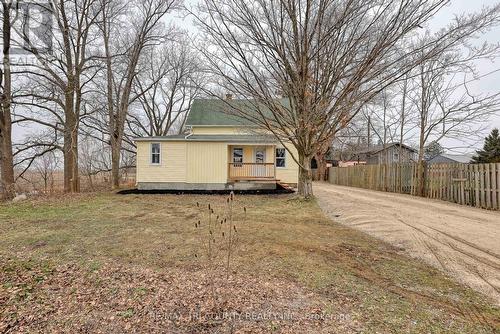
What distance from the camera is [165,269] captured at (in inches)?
167

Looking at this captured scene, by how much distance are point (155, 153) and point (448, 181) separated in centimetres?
1370

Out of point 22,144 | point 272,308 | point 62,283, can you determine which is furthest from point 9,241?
point 22,144

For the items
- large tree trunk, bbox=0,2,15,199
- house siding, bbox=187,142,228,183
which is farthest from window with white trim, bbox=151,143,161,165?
large tree trunk, bbox=0,2,15,199

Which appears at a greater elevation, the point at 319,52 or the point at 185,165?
the point at 319,52

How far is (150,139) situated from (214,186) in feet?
14.1

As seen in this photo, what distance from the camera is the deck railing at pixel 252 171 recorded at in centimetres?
1538

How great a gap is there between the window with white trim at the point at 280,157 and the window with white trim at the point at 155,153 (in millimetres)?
6784

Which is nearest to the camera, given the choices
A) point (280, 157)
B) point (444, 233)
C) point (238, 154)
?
point (444, 233)

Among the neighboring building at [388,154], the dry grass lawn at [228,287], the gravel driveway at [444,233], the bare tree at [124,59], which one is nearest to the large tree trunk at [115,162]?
the bare tree at [124,59]

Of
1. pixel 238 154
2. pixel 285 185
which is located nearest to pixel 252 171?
pixel 285 185

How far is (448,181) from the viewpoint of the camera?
11.2 metres

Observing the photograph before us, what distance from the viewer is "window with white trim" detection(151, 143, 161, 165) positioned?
1536cm

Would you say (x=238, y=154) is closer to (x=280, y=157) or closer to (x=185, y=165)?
(x=280, y=157)

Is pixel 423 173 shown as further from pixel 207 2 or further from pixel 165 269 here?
pixel 165 269
